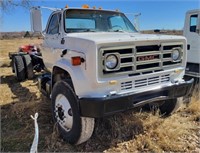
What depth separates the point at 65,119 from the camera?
12.1 ft

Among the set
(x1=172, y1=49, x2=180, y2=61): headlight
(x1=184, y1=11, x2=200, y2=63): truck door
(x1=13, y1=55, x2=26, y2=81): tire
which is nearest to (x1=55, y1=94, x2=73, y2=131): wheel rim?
(x1=172, y1=49, x2=180, y2=61): headlight

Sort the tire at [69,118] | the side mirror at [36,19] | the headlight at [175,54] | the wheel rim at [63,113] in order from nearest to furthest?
the tire at [69,118] → the wheel rim at [63,113] → the headlight at [175,54] → the side mirror at [36,19]

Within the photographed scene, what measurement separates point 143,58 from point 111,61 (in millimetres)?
558

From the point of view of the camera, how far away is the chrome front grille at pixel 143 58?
10.5 ft

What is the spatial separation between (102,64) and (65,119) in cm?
120

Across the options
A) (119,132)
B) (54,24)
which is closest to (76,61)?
(119,132)

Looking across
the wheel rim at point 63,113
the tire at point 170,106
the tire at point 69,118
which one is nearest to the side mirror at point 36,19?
the tire at point 69,118

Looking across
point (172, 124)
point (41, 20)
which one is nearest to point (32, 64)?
point (41, 20)

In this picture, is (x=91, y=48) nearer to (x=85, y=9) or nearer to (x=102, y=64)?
(x=102, y=64)

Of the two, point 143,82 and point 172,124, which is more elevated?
point 143,82

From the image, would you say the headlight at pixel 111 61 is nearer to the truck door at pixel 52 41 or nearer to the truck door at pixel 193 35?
the truck door at pixel 52 41

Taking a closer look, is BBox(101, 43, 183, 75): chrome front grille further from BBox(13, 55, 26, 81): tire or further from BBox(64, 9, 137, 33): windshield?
BBox(13, 55, 26, 81): tire

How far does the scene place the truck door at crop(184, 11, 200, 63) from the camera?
6939 millimetres

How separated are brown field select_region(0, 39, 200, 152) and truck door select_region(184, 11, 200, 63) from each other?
7.58 feet
